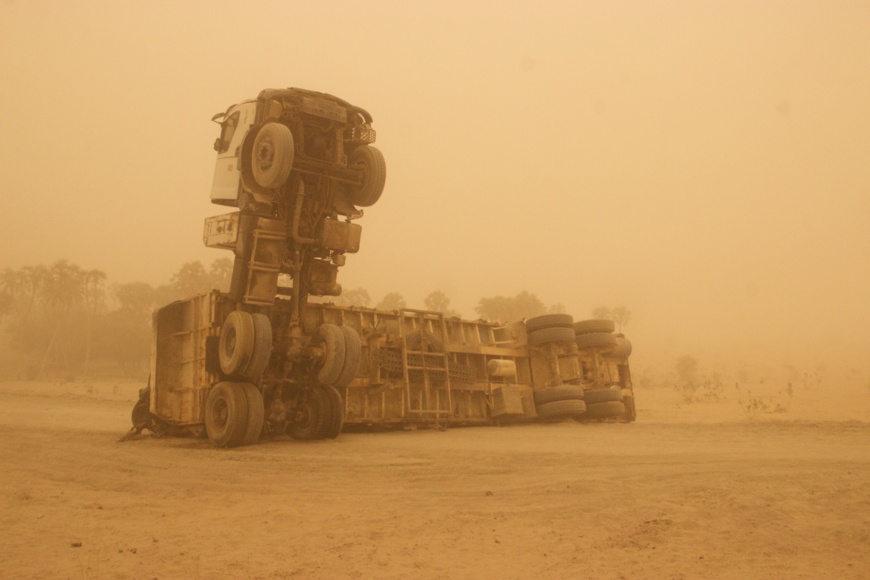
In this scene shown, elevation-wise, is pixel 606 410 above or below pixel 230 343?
below

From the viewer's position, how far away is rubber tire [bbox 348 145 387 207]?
12398 mm

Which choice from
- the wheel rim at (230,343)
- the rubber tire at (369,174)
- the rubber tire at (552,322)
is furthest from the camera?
the rubber tire at (552,322)

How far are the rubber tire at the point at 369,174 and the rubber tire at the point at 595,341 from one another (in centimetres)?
697

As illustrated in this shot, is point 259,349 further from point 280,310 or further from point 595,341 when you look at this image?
point 595,341

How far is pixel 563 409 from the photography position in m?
15.4

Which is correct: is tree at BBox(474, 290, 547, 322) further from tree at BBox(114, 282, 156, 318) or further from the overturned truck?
the overturned truck

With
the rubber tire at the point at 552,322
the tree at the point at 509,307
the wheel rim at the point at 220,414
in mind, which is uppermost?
the tree at the point at 509,307

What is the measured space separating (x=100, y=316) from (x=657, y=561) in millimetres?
64229

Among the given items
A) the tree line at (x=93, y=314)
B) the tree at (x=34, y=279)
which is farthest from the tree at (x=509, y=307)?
the tree at (x=34, y=279)

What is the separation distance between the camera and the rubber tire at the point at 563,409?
15.4 m

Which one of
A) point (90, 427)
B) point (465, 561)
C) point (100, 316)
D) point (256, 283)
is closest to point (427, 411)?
point (256, 283)

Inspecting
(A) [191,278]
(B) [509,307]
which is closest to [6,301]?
(A) [191,278]

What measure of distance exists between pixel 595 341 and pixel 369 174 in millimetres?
7443

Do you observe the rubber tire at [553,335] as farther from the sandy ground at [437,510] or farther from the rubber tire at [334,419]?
the rubber tire at [334,419]
